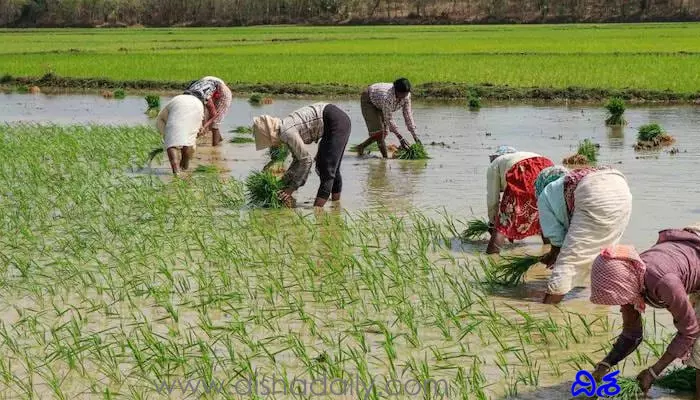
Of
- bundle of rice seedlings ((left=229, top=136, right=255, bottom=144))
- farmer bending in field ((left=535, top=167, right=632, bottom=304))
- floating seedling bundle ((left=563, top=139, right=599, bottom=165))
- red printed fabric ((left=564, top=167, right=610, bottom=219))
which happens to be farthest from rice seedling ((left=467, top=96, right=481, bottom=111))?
farmer bending in field ((left=535, top=167, right=632, bottom=304))

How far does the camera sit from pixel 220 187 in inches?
397

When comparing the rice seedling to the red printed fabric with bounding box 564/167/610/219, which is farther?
the rice seedling

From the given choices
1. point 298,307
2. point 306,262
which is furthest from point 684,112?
point 298,307

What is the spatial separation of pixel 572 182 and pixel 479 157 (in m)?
6.89

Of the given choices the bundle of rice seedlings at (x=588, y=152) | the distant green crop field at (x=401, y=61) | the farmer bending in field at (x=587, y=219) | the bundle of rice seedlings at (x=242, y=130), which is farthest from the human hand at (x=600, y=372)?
the distant green crop field at (x=401, y=61)

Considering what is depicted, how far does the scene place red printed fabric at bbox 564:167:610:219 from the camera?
5.78 metres

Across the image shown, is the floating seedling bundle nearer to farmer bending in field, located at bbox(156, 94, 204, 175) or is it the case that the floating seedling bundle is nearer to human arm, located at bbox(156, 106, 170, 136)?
farmer bending in field, located at bbox(156, 94, 204, 175)

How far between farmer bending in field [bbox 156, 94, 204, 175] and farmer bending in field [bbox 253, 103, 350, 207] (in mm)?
2262

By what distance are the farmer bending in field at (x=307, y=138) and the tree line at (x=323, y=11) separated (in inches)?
2255

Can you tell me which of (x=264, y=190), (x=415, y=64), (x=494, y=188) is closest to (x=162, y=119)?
(x=264, y=190)

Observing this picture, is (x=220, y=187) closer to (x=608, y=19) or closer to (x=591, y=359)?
(x=591, y=359)

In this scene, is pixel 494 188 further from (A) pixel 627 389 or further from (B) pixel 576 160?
(B) pixel 576 160

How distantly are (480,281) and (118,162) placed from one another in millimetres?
6716

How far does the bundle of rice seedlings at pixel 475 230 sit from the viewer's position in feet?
24.5
